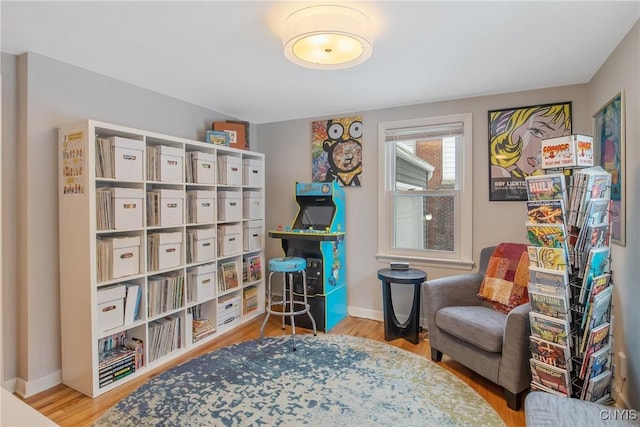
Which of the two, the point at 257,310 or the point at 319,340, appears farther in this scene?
the point at 257,310

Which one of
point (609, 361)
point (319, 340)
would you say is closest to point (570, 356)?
point (609, 361)

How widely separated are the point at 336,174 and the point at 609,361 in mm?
2726

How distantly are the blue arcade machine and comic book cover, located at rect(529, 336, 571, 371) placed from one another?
179 centimetres

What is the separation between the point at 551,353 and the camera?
2070 mm

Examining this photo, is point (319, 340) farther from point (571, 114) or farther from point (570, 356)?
point (571, 114)

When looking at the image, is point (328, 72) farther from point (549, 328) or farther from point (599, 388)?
point (599, 388)

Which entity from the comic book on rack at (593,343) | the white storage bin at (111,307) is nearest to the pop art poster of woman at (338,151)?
the white storage bin at (111,307)

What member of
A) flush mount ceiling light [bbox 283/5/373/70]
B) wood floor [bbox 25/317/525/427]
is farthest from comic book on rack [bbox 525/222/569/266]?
flush mount ceiling light [bbox 283/5/373/70]

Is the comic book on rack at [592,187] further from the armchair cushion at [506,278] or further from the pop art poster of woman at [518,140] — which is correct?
the pop art poster of woman at [518,140]

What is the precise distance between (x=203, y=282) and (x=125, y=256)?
2.57 feet

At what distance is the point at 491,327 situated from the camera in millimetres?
2412

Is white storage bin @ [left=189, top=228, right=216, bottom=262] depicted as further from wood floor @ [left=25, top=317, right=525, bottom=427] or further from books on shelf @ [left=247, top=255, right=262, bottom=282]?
wood floor @ [left=25, top=317, right=525, bottom=427]

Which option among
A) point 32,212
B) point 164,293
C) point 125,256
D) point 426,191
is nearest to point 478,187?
point 426,191

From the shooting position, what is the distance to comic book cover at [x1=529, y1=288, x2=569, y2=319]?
204cm
